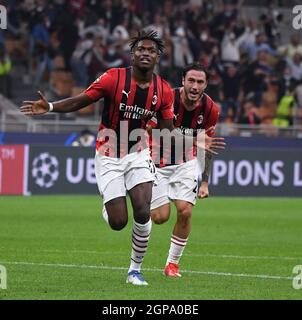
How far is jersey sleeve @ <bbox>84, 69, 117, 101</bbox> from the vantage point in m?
10.8

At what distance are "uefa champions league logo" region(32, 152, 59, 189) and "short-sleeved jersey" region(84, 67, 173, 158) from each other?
45.4 feet

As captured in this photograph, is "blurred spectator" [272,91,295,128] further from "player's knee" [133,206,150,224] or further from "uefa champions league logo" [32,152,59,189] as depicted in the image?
"player's knee" [133,206,150,224]

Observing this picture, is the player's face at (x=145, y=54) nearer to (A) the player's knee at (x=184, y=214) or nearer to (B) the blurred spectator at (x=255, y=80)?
(A) the player's knee at (x=184, y=214)

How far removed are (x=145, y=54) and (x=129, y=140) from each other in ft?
2.94

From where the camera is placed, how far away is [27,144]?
25.2 m

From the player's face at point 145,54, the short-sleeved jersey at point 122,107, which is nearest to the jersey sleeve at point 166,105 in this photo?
the short-sleeved jersey at point 122,107

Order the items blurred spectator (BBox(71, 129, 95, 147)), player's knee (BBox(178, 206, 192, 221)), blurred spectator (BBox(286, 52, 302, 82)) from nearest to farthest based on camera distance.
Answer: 1. player's knee (BBox(178, 206, 192, 221))
2. blurred spectator (BBox(71, 129, 95, 147))
3. blurred spectator (BBox(286, 52, 302, 82))

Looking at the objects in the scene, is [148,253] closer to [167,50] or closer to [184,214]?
[184,214]

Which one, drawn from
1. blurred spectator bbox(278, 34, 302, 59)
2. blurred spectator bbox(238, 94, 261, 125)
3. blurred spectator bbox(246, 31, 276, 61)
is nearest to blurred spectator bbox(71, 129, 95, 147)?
blurred spectator bbox(238, 94, 261, 125)

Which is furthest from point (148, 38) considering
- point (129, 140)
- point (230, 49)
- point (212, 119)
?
point (230, 49)

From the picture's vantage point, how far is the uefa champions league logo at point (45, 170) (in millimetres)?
24734

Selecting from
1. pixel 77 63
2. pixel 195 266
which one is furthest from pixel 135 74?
pixel 77 63

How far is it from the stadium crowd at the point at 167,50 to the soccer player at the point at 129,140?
60.7 ft

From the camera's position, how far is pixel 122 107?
10875mm
